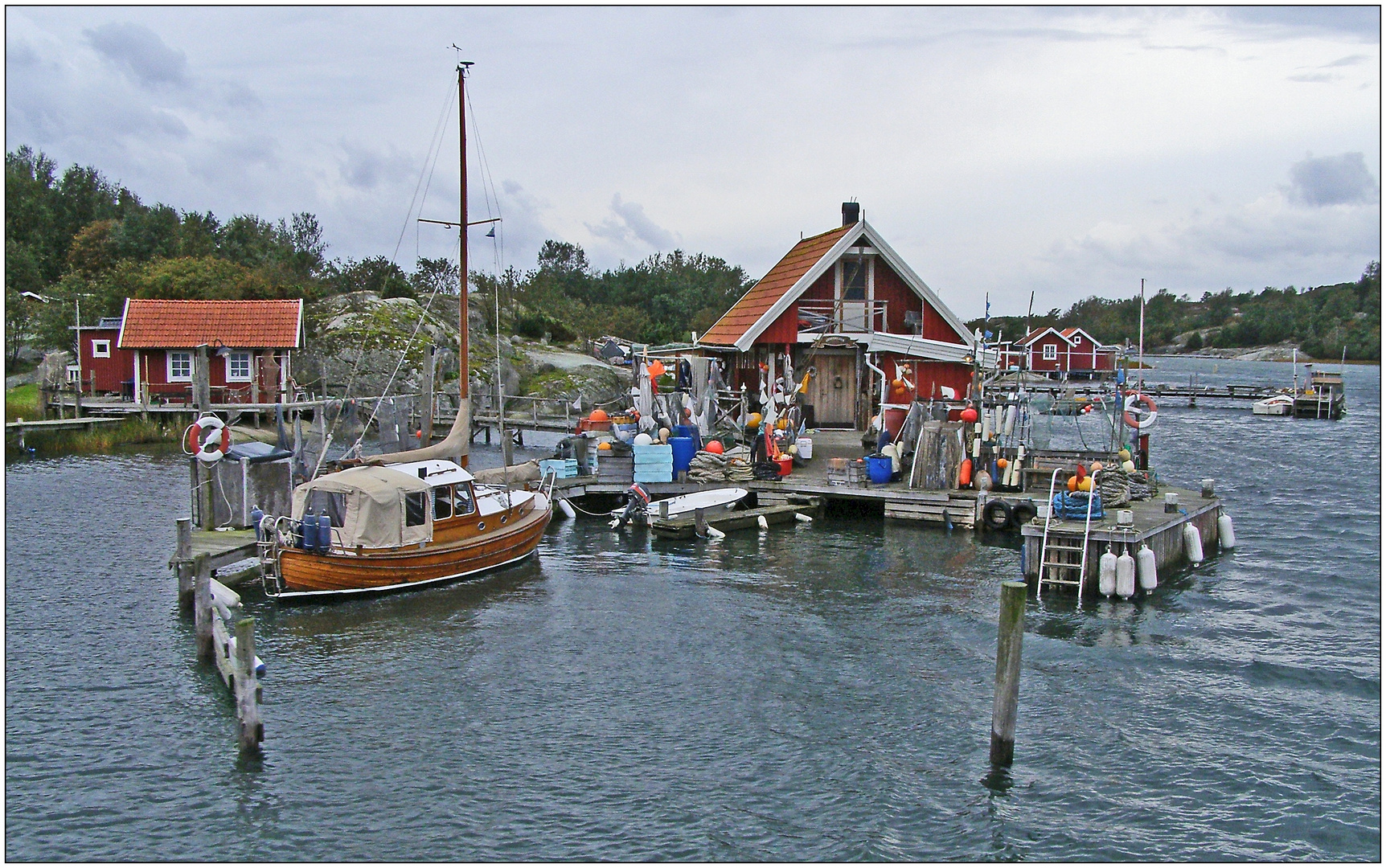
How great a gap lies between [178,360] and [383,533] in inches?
1267

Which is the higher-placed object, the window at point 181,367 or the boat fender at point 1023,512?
the window at point 181,367

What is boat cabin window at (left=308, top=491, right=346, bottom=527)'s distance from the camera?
20.1 metres

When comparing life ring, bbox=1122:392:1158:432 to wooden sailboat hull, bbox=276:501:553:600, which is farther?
life ring, bbox=1122:392:1158:432

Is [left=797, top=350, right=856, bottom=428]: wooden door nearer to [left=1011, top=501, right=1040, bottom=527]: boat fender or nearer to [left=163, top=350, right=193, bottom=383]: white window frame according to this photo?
[left=1011, top=501, right=1040, bottom=527]: boat fender

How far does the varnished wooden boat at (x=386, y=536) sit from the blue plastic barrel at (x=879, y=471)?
36.1 ft

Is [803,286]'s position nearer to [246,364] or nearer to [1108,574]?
[1108,574]

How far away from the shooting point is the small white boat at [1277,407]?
230 feet

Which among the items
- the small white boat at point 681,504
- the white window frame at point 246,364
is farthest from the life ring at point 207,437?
the white window frame at point 246,364

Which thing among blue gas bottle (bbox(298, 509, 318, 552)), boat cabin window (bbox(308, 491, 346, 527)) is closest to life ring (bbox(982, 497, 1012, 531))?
boat cabin window (bbox(308, 491, 346, 527))

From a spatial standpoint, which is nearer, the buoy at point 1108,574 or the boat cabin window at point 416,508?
the buoy at point 1108,574

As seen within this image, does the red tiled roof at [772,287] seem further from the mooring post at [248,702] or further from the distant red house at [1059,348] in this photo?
the distant red house at [1059,348]

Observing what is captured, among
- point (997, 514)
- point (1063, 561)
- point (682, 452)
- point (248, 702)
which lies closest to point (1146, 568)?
point (1063, 561)

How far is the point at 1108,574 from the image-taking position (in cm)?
2070

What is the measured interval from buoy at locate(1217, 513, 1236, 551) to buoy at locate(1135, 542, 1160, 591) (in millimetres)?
5933
